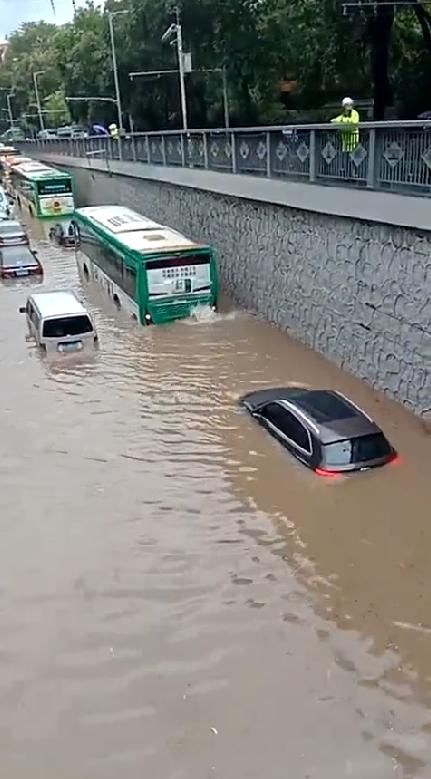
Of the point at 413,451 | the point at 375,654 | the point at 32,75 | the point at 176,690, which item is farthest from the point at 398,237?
the point at 32,75

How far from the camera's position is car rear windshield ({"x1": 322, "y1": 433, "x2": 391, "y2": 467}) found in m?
10.7

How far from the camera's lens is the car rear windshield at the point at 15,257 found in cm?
2611

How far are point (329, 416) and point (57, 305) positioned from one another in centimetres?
845

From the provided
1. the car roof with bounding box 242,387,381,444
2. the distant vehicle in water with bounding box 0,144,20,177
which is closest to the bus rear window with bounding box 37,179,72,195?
the car roof with bounding box 242,387,381,444

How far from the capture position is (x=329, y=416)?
11031mm

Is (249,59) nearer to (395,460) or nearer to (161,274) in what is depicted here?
(161,274)

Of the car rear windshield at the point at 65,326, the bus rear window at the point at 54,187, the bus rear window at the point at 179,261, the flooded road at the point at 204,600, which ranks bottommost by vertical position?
the flooded road at the point at 204,600

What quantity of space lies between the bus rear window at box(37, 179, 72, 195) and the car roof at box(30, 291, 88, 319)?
24.1 meters

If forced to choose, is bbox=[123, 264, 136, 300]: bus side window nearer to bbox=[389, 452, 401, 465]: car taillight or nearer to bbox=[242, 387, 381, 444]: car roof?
bbox=[242, 387, 381, 444]: car roof

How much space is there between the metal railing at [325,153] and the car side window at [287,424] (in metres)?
3.86

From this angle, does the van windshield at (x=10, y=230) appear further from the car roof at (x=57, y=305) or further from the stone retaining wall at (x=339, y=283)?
the car roof at (x=57, y=305)

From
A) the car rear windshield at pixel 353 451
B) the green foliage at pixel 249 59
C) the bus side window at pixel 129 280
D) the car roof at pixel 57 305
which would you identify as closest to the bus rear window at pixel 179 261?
the bus side window at pixel 129 280

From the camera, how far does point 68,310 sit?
1705 centimetres

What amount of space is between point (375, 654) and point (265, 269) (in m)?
12.3
